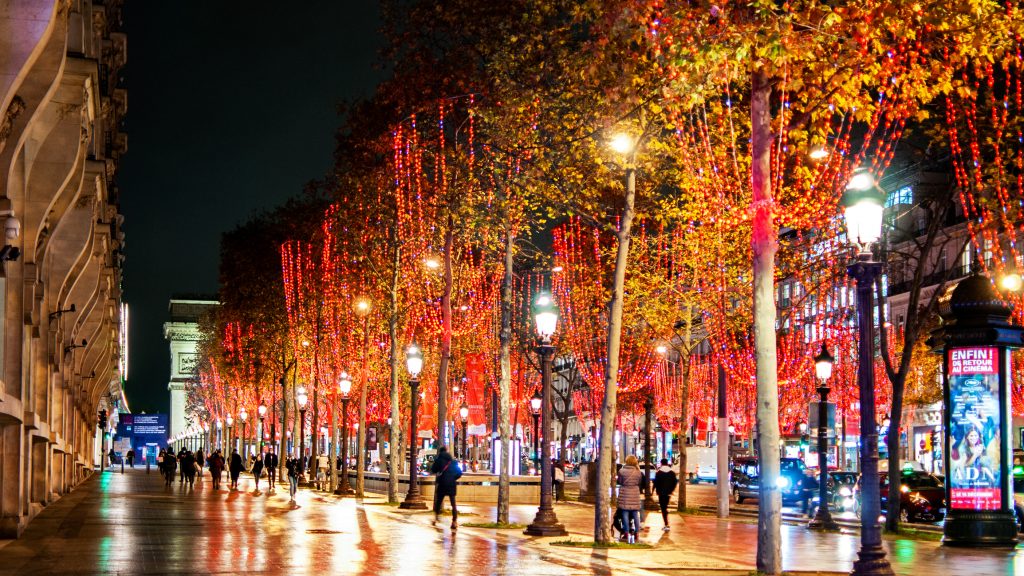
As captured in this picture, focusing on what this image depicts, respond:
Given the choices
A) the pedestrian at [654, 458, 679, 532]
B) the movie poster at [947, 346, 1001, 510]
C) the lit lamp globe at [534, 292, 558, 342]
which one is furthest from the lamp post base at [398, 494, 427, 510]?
the movie poster at [947, 346, 1001, 510]

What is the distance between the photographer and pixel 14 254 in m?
19.5

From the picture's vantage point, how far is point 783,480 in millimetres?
49062

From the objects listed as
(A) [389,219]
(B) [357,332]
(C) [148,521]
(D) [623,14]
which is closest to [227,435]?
(B) [357,332]

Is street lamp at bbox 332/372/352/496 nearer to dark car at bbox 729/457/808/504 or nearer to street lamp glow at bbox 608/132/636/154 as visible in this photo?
dark car at bbox 729/457/808/504

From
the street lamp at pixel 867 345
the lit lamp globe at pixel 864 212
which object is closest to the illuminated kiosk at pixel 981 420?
the street lamp at pixel 867 345

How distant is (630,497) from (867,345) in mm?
9313

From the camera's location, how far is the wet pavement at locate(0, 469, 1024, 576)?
19.7 m

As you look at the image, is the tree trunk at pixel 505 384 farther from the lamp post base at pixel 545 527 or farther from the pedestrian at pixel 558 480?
the pedestrian at pixel 558 480

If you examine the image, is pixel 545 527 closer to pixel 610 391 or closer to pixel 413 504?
pixel 610 391

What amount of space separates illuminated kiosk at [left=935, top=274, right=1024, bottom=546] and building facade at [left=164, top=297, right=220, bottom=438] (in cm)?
16432

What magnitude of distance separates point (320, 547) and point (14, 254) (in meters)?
7.65

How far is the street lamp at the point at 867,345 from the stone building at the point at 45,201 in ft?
33.9

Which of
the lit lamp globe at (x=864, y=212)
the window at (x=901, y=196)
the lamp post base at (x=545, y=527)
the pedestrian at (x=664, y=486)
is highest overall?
the window at (x=901, y=196)

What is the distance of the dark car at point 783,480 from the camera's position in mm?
48406
